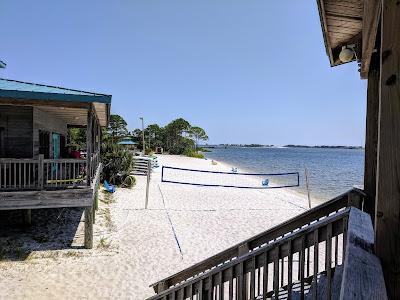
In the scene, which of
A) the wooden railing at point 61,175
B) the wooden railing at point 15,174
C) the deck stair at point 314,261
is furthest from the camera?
the wooden railing at point 61,175

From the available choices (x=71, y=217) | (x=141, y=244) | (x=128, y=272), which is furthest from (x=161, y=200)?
(x=128, y=272)

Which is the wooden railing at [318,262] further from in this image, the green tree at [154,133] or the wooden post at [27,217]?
the green tree at [154,133]

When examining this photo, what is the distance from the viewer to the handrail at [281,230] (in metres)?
3.22

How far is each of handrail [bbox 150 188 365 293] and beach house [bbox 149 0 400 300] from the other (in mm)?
11

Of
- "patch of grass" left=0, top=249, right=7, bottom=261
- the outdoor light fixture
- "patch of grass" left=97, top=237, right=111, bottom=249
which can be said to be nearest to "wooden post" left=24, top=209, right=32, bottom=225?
"patch of grass" left=0, top=249, right=7, bottom=261

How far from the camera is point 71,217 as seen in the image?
12.7 metres

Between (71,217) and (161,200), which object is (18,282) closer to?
(71,217)

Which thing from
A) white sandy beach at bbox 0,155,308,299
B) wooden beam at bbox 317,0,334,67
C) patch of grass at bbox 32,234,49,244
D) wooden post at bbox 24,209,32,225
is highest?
wooden beam at bbox 317,0,334,67

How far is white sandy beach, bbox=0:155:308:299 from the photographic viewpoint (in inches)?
279

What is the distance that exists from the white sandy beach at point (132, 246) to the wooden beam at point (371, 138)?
17.2 feet

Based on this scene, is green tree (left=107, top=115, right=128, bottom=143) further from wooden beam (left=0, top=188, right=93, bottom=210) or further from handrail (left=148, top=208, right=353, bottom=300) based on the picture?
handrail (left=148, top=208, right=353, bottom=300)

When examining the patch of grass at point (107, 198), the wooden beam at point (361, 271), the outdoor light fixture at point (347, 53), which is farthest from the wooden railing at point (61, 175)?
the wooden beam at point (361, 271)

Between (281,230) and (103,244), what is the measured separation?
24.6 ft

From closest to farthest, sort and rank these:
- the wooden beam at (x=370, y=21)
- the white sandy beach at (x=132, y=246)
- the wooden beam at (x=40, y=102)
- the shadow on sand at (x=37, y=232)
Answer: the wooden beam at (x=370, y=21), the white sandy beach at (x=132, y=246), the wooden beam at (x=40, y=102), the shadow on sand at (x=37, y=232)
